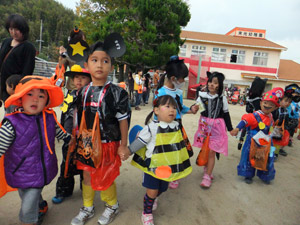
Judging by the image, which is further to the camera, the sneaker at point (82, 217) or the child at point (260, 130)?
the child at point (260, 130)

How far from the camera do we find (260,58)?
20.2m

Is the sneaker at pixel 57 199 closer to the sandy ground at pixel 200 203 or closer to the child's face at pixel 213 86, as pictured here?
the sandy ground at pixel 200 203

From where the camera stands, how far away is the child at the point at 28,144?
4.79 ft

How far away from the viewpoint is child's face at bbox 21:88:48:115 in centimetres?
150

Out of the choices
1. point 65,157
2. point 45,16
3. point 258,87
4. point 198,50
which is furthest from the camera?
point 45,16

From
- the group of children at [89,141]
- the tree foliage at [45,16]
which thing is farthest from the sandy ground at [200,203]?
the tree foliage at [45,16]

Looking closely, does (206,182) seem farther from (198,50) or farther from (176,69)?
(198,50)

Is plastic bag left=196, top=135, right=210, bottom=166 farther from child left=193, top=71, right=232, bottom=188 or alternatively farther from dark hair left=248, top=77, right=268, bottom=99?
dark hair left=248, top=77, right=268, bottom=99

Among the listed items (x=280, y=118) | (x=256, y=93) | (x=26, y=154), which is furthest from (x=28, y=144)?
(x=280, y=118)

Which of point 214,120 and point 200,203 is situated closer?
point 200,203

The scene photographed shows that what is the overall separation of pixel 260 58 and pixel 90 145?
22552 millimetres

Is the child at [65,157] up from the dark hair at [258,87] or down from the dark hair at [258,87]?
down

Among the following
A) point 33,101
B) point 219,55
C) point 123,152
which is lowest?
point 123,152

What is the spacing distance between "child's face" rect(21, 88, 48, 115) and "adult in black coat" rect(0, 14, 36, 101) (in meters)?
1.13
